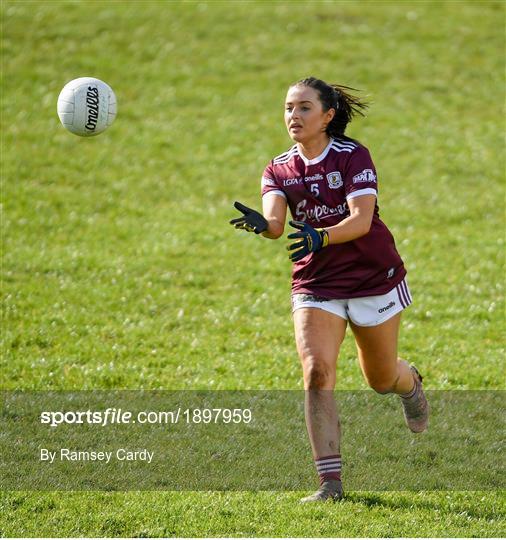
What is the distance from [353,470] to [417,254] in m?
6.53

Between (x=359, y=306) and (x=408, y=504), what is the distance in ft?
4.17

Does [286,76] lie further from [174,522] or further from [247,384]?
[174,522]

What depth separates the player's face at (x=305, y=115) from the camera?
6598 mm

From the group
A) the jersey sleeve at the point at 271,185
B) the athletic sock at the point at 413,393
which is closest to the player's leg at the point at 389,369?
the athletic sock at the point at 413,393

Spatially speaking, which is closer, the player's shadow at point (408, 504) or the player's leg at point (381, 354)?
the player's shadow at point (408, 504)

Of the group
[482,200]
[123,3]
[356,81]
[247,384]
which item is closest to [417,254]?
[482,200]

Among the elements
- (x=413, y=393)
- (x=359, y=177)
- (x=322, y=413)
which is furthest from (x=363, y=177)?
(x=413, y=393)

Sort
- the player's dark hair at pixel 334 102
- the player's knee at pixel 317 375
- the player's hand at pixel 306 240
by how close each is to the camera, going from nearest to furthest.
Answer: the player's hand at pixel 306 240 → the player's knee at pixel 317 375 → the player's dark hair at pixel 334 102

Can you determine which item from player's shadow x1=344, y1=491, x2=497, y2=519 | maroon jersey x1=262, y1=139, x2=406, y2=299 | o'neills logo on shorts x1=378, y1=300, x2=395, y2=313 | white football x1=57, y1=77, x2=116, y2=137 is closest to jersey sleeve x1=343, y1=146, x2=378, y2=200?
maroon jersey x1=262, y1=139, x2=406, y2=299

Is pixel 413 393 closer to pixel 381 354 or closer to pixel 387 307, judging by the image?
pixel 381 354

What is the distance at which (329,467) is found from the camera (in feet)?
20.7

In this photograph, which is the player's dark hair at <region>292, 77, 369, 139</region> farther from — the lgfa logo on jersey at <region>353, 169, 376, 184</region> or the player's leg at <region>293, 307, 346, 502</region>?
the player's leg at <region>293, 307, 346, 502</region>

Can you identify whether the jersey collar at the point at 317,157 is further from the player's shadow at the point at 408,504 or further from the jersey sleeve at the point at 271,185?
the player's shadow at the point at 408,504

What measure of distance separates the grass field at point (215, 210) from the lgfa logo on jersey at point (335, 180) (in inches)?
76.7
